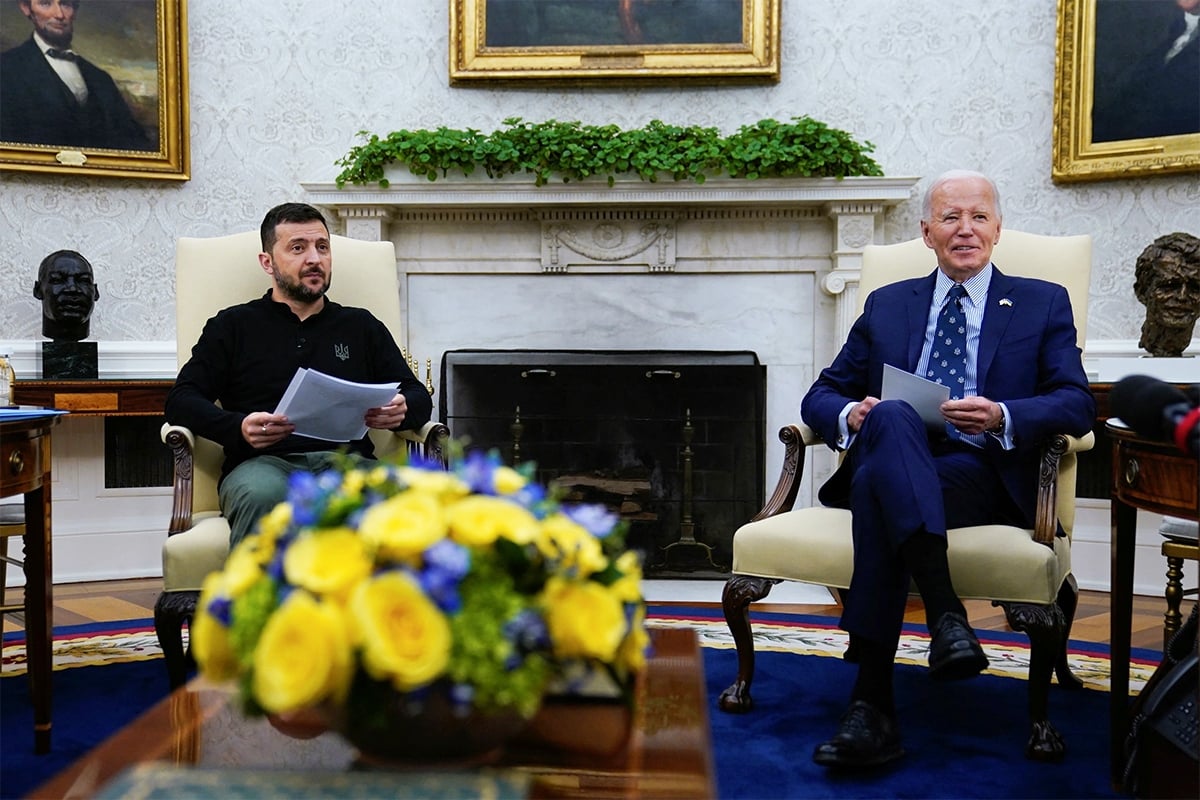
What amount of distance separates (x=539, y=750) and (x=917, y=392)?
1464mm

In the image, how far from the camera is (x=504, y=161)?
156 inches

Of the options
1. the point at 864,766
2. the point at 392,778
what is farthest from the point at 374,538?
the point at 864,766

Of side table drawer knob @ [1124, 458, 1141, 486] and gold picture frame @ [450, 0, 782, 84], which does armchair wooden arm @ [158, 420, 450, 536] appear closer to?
side table drawer knob @ [1124, 458, 1141, 486]

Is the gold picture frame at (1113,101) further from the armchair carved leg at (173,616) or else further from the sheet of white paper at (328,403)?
the armchair carved leg at (173,616)

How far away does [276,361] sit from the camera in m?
2.70

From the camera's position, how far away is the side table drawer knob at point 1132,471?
1891mm

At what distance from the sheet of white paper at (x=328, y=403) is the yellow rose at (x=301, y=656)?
144 cm

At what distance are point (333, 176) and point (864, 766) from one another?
3.33m

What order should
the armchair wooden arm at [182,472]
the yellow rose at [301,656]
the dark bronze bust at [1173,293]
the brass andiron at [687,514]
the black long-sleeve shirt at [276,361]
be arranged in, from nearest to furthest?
the yellow rose at [301,656]
the armchair wooden arm at [182,472]
the black long-sleeve shirt at [276,361]
the dark bronze bust at [1173,293]
the brass andiron at [687,514]

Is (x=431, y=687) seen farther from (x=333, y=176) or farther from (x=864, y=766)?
(x=333, y=176)

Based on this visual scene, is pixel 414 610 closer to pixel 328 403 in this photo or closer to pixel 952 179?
pixel 328 403

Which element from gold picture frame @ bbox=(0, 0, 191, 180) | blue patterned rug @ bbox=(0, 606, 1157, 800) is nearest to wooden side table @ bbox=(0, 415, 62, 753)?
blue patterned rug @ bbox=(0, 606, 1157, 800)

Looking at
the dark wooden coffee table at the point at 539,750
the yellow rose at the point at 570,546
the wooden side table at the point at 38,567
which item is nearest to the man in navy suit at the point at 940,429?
the dark wooden coffee table at the point at 539,750

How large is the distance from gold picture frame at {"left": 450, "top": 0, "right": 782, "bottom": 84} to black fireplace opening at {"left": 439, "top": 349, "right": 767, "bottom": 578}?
119 cm
